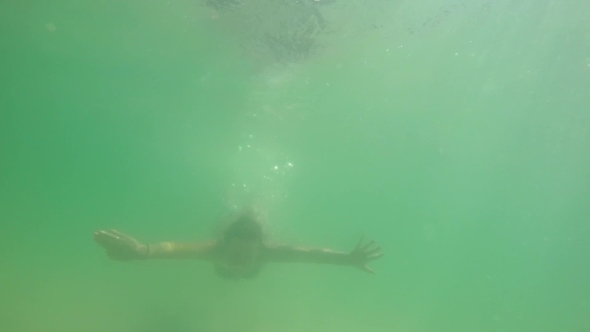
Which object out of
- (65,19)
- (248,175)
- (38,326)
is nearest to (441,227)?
(248,175)

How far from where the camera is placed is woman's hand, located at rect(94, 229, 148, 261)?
6.64 m

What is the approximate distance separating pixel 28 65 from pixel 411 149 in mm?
28537

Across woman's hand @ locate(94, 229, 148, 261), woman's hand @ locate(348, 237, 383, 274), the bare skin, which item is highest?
woman's hand @ locate(348, 237, 383, 274)

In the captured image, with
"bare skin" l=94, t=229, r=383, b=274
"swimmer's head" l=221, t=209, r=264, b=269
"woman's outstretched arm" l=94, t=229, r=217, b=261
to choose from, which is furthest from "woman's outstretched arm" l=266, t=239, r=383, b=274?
"woman's outstretched arm" l=94, t=229, r=217, b=261

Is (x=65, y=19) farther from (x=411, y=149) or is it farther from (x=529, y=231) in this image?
(x=529, y=231)

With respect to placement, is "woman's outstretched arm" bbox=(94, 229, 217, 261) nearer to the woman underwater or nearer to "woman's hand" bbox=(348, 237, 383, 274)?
the woman underwater

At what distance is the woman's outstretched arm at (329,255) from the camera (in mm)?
8164

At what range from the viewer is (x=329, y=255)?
329 inches

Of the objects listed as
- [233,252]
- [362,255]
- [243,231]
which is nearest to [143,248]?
[233,252]

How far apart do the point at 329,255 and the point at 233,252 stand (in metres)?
2.03

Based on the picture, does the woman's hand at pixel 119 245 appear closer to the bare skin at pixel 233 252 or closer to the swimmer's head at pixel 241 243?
the bare skin at pixel 233 252

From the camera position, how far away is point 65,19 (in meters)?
14.7

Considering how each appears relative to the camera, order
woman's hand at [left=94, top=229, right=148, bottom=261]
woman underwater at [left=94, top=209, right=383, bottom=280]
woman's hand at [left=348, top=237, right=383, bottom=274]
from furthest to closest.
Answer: woman's hand at [left=348, top=237, right=383, bottom=274] → woman underwater at [left=94, top=209, right=383, bottom=280] → woman's hand at [left=94, top=229, right=148, bottom=261]

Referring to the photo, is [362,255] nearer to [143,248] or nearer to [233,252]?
[233,252]
